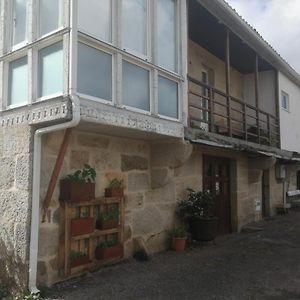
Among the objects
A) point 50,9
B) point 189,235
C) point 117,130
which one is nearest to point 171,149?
point 117,130

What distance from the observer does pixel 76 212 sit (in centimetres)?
592

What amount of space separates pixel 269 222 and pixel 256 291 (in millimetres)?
6873

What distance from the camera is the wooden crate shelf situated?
565 centimetres

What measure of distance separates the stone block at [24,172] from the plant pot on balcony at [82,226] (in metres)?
0.87

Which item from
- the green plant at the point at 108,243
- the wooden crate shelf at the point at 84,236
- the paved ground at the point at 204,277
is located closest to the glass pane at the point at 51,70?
the wooden crate shelf at the point at 84,236

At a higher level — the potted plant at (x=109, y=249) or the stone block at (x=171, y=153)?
the stone block at (x=171, y=153)

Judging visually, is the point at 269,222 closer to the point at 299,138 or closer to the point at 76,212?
the point at 299,138

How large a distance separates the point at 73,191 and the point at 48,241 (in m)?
0.77

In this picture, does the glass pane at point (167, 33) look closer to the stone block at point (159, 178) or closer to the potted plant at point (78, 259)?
the stone block at point (159, 178)

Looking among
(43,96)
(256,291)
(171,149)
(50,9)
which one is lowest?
(256,291)

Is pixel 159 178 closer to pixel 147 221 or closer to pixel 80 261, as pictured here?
pixel 147 221

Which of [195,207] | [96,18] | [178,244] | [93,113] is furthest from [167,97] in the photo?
[178,244]

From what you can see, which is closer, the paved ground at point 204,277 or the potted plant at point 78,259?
the paved ground at point 204,277

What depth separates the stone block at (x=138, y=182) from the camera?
7.07m
